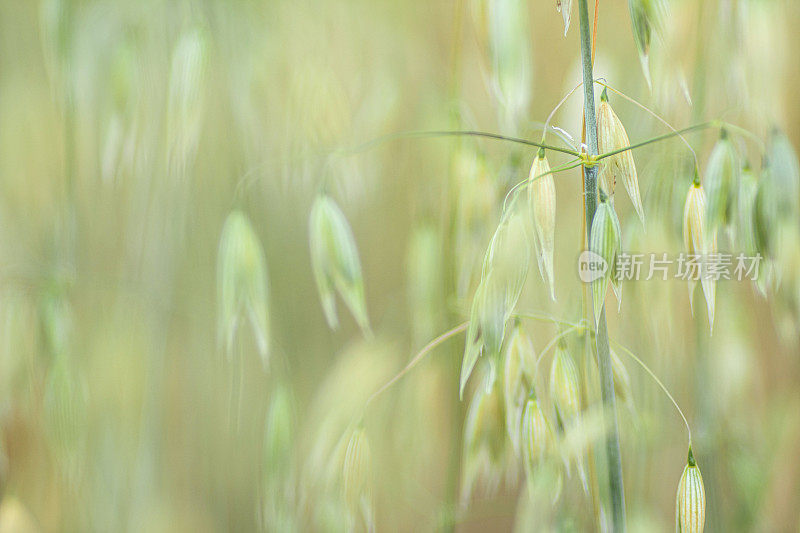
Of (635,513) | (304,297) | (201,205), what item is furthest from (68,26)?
(635,513)

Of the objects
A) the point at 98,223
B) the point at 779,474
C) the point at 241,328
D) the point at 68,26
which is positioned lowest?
the point at 779,474

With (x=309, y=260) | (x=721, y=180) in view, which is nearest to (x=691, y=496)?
(x=721, y=180)

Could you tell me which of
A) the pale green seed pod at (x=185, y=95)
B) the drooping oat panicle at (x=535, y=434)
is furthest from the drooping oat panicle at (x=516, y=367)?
the pale green seed pod at (x=185, y=95)

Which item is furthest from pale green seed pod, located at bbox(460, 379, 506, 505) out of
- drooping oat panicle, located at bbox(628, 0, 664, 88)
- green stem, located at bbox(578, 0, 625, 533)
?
drooping oat panicle, located at bbox(628, 0, 664, 88)

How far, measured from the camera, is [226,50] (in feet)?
1.93

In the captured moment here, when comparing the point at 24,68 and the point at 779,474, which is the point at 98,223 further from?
the point at 779,474

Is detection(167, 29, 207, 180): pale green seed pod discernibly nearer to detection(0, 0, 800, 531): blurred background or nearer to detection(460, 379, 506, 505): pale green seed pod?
detection(0, 0, 800, 531): blurred background

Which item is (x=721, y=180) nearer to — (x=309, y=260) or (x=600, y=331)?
(x=600, y=331)

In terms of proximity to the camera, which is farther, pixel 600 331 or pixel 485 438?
pixel 485 438

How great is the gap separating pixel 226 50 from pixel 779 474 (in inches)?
24.9

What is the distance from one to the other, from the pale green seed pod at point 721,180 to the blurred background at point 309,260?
0.02 meters

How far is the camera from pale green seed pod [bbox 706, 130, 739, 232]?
39cm

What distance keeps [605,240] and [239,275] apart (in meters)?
0.28

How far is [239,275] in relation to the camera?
473 millimetres
